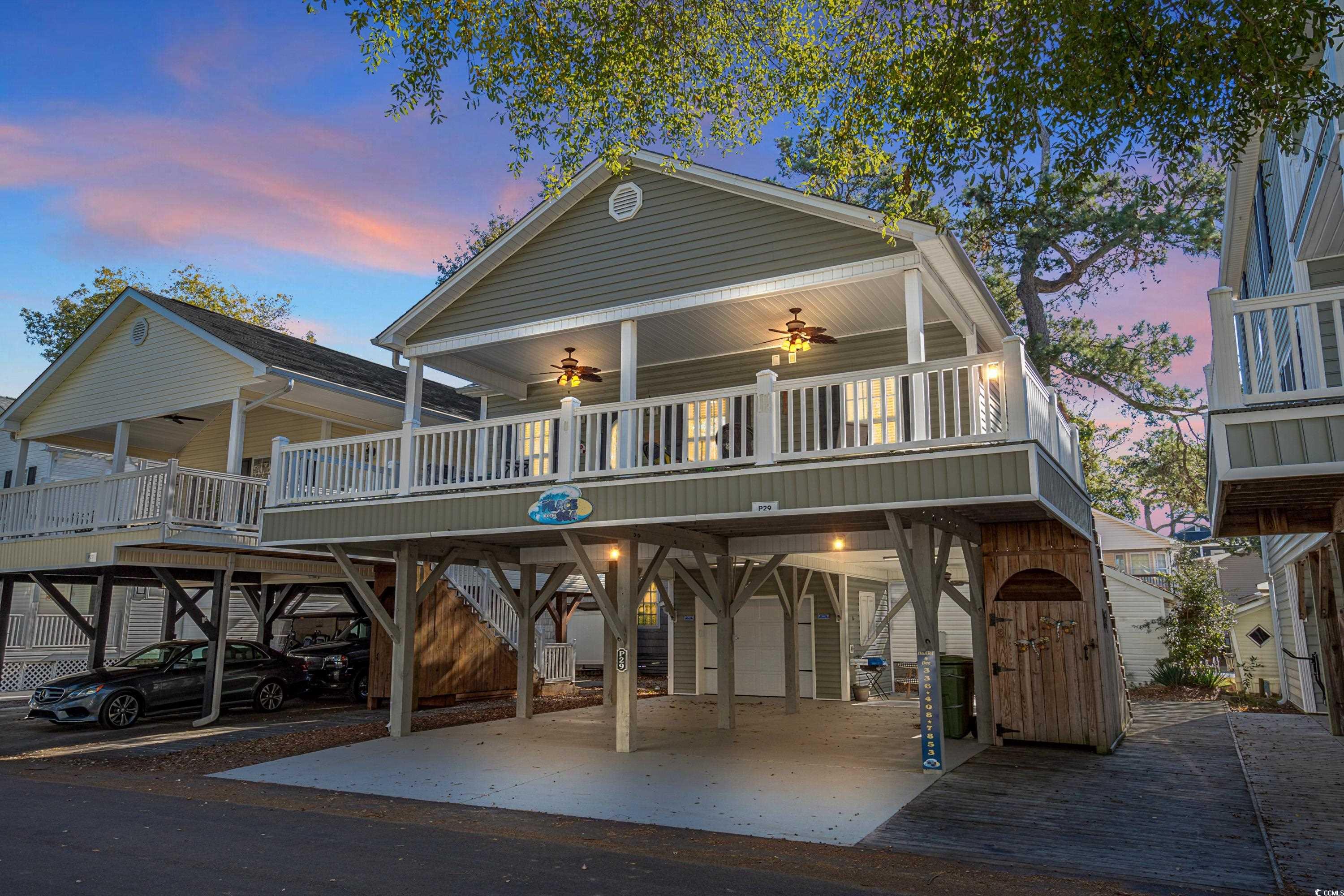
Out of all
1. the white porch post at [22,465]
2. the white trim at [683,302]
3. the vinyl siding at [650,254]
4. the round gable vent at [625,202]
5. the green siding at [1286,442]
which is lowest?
the green siding at [1286,442]

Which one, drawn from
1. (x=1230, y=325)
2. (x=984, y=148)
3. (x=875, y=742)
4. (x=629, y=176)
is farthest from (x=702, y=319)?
(x=1230, y=325)

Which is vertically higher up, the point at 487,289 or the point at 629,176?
the point at 629,176

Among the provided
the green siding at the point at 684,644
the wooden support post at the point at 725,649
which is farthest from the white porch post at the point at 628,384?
the green siding at the point at 684,644

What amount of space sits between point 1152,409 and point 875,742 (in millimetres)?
18074

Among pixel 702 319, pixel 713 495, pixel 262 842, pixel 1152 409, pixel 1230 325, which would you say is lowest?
pixel 262 842

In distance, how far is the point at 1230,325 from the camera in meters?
6.36

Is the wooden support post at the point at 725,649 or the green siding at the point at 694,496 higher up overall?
the green siding at the point at 694,496

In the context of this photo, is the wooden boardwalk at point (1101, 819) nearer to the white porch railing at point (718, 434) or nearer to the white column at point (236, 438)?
the white porch railing at point (718, 434)

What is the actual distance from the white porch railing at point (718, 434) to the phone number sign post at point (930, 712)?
2.45 meters

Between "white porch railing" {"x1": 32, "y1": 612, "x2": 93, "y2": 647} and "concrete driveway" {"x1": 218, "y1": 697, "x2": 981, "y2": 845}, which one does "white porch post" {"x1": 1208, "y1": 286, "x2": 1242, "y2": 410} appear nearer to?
"concrete driveway" {"x1": 218, "y1": 697, "x2": 981, "y2": 845}

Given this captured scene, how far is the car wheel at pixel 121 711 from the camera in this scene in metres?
14.8

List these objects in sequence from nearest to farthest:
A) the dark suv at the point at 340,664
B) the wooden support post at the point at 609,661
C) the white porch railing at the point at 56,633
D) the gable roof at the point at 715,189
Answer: the gable roof at the point at 715,189 < the wooden support post at the point at 609,661 < the dark suv at the point at 340,664 < the white porch railing at the point at 56,633

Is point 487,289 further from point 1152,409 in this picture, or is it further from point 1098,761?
point 1152,409

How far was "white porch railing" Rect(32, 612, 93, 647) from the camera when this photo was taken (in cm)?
2303
